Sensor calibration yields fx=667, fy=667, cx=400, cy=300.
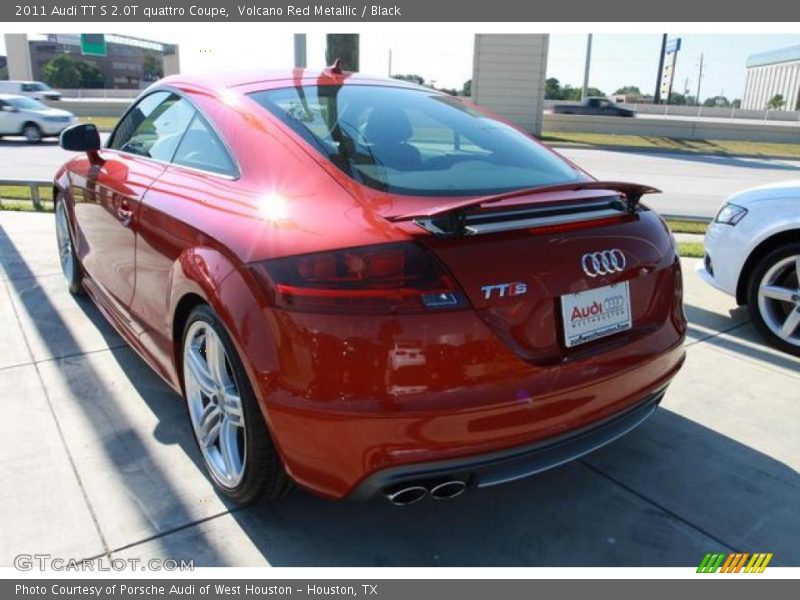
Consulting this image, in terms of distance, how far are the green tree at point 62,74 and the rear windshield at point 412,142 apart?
86.5 meters

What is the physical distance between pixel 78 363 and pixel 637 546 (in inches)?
124

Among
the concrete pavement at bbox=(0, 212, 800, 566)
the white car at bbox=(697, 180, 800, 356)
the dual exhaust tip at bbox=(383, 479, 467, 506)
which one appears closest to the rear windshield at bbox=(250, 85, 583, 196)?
the dual exhaust tip at bbox=(383, 479, 467, 506)

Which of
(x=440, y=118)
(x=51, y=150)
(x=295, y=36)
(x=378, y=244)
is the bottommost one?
(x=51, y=150)

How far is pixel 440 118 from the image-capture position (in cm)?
310

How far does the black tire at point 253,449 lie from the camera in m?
2.29

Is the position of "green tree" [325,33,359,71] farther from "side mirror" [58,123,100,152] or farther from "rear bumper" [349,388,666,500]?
"rear bumper" [349,388,666,500]

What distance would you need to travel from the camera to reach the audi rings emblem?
2262 millimetres

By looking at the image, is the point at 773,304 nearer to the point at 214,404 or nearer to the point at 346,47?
the point at 214,404

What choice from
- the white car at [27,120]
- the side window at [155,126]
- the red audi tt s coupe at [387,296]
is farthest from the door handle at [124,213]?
the white car at [27,120]

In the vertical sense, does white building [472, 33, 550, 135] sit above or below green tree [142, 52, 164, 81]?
below

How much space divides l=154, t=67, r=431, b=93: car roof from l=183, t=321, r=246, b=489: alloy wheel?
1.11 meters

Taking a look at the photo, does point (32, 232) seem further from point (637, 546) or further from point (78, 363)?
point (637, 546)

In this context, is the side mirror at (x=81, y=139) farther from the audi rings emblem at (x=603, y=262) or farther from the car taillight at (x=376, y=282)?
the audi rings emblem at (x=603, y=262)

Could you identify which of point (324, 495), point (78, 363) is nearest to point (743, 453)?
point (324, 495)
